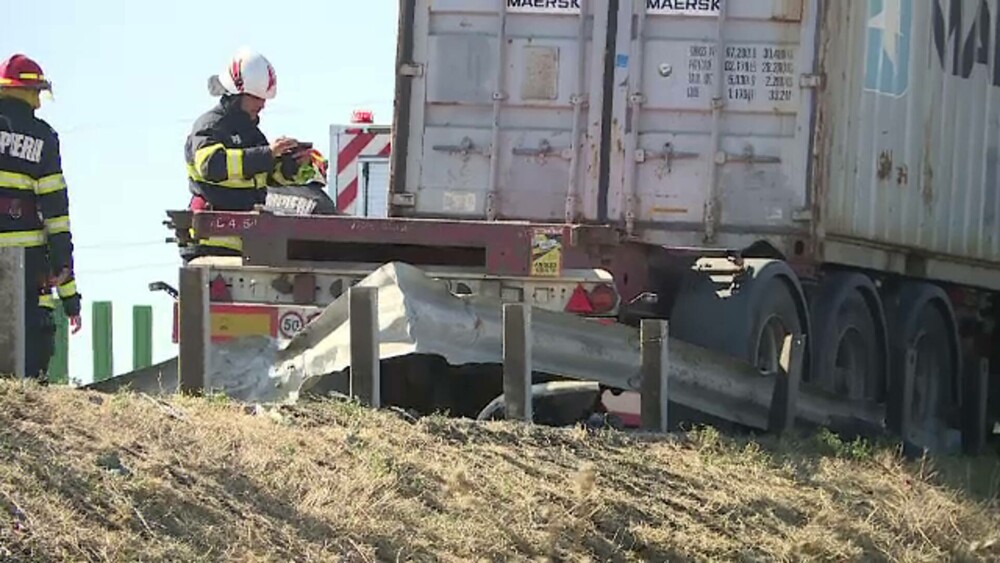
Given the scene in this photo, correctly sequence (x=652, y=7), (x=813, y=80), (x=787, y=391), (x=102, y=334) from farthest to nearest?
(x=102, y=334) → (x=652, y=7) → (x=813, y=80) → (x=787, y=391)

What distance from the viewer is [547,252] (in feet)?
31.0

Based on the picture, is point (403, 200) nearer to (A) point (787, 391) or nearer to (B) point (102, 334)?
(A) point (787, 391)

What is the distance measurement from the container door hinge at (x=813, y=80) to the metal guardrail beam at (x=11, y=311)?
568cm

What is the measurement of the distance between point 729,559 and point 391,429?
137 centimetres

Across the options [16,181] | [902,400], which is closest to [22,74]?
[16,181]

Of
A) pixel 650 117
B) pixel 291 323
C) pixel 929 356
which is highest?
pixel 650 117

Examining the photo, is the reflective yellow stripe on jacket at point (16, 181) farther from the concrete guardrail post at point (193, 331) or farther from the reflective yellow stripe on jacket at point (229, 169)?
the concrete guardrail post at point (193, 331)

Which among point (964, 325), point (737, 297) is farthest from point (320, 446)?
point (964, 325)

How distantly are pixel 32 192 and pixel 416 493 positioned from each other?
3623mm

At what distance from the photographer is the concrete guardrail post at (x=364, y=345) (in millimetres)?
8117

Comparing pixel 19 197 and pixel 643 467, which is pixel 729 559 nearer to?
pixel 643 467

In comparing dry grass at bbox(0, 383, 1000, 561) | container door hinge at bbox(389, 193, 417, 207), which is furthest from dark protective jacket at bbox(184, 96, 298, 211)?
dry grass at bbox(0, 383, 1000, 561)

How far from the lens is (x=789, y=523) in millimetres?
8000

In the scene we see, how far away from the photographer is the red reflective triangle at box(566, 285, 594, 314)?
949 cm
